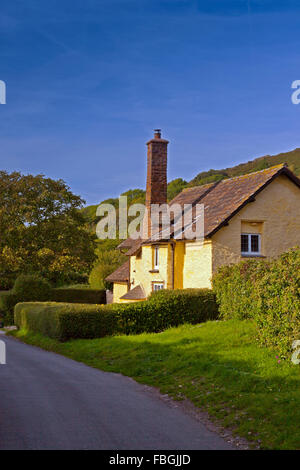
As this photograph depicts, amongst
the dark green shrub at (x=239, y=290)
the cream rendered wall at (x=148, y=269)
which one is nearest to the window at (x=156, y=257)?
the cream rendered wall at (x=148, y=269)

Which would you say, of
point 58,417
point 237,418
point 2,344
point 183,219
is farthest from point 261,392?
point 183,219

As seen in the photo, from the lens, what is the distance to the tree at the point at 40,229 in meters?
41.7

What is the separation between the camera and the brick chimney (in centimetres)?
3139

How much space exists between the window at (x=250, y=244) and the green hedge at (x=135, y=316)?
15.9ft

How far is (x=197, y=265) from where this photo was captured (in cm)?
2681

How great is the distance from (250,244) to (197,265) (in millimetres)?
2958

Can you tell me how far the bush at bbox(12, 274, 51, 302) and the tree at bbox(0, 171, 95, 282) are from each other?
5151mm

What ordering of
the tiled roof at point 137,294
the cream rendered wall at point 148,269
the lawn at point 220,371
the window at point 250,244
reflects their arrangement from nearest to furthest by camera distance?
the lawn at point 220,371 < the window at point 250,244 < the cream rendered wall at point 148,269 < the tiled roof at point 137,294

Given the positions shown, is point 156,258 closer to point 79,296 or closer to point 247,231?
point 247,231

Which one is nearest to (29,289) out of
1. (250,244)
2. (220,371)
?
(250,244)

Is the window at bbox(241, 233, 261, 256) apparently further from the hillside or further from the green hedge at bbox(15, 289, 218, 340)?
the hillside

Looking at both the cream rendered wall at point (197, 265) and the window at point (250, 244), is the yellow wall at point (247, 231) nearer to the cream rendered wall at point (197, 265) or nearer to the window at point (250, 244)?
the cream rendered wall at point (197, 265)

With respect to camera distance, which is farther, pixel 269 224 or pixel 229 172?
pixel 229 172

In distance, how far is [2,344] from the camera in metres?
24.6
